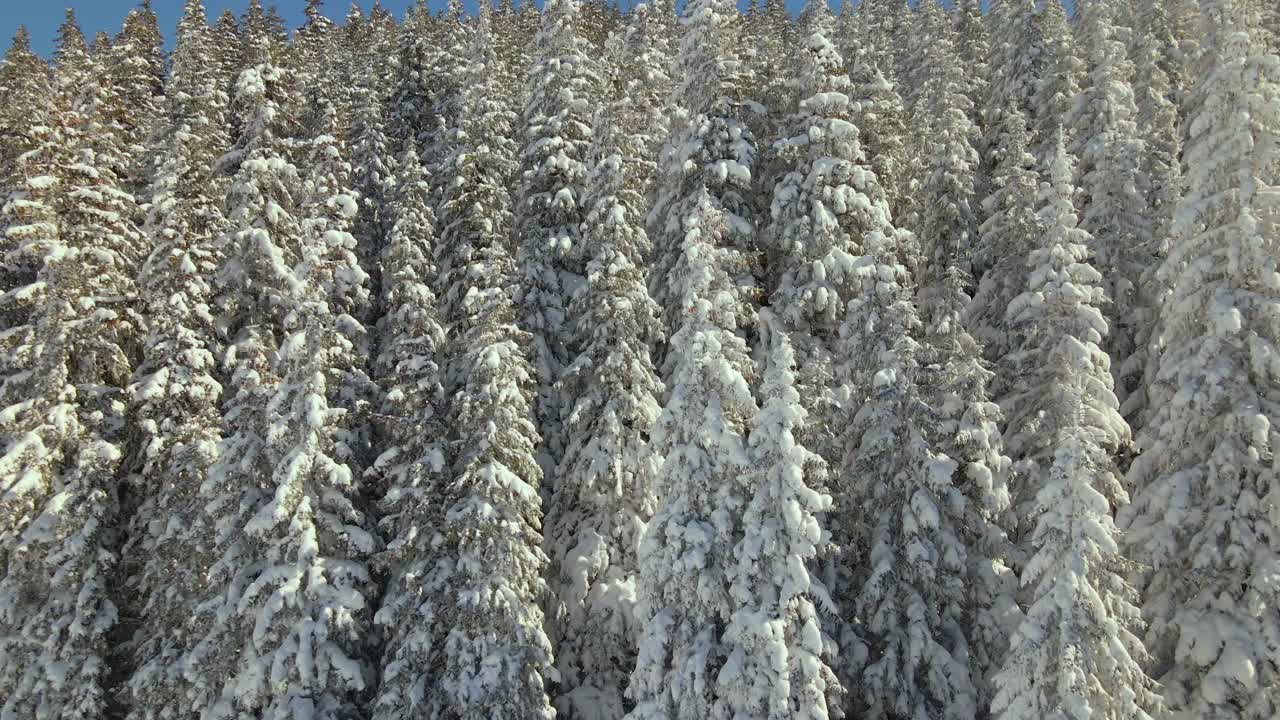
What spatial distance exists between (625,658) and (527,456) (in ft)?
18.4

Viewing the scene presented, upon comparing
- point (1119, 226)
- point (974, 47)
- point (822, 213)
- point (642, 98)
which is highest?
point (974, 47)

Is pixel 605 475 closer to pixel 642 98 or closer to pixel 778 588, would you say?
pixel 778 588

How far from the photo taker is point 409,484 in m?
20.0

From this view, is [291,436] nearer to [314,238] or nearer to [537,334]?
[314,238]

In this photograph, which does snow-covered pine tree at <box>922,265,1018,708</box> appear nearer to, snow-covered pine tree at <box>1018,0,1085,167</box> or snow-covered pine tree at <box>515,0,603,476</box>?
snow-covered pine tree at <box>515,0,603,476</box>

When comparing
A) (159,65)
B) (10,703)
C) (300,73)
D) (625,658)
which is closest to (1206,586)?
(625,658)

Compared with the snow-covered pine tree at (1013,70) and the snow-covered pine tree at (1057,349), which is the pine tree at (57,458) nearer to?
the snow-covered pine tree at (1057,349)

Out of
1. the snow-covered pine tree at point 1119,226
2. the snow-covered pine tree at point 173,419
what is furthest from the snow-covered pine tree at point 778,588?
the snow-covered pine tree at point 1119,226

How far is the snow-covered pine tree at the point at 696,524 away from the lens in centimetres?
1611

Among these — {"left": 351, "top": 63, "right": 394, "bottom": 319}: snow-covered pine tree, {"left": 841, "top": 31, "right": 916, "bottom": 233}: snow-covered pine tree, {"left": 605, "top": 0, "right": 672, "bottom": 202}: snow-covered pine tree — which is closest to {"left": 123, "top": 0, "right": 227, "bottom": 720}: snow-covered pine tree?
{"left": 351, "top": 63, "right": 394, "bottom": 319}: snow-covered pine tree

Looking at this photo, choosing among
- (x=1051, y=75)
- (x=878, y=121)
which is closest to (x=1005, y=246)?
(x=878, y=121)

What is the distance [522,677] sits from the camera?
18344 millimetres

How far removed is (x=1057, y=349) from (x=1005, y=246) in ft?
22.4

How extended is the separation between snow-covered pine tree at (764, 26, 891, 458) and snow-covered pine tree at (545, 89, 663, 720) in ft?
12.4
